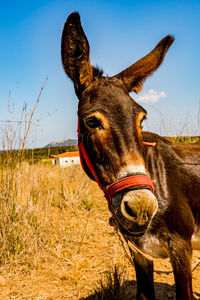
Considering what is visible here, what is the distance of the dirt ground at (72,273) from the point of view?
257 cm

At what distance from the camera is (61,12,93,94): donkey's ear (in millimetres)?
1796

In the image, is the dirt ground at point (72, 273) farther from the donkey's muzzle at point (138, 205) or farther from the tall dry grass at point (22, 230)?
the donkey's muzzle at point (138, 205)

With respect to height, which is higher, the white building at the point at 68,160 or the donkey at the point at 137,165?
the donkey at the point at 137,165

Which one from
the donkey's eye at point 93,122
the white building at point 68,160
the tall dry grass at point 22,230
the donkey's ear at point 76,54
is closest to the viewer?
the donkey's eye at point 93,122

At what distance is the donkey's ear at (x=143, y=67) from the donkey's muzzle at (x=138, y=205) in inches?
42.7

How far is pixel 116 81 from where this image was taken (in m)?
1.94

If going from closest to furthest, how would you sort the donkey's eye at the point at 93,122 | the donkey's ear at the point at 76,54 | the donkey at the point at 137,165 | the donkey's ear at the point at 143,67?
the donkey at the point at 137,165
the donkey's eye at the point at 93,122
the donkey's ear at the point at 76,54
the donkey's ear at the point at 143,67

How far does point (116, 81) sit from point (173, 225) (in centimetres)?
126

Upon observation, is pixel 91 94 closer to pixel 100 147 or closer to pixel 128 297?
pixel 100 147

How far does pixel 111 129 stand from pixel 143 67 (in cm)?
89

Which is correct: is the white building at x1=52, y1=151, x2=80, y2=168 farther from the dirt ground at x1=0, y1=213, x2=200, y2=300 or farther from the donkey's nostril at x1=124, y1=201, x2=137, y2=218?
the donkey's nostril at x1=124, y1=201, x2=137, y2=218

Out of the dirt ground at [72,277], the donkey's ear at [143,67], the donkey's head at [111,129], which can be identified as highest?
the donkey's ear at [143,67]

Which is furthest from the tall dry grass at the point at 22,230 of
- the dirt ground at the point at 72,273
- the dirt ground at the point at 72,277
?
the dirt ground at the point at 72,277

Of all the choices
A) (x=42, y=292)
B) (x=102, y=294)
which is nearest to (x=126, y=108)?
(x=102, y=294)
